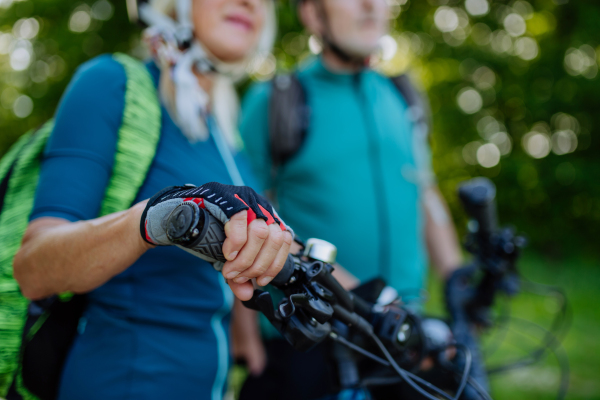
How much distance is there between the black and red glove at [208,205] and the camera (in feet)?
2.93

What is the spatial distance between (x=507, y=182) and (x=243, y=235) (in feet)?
36.9

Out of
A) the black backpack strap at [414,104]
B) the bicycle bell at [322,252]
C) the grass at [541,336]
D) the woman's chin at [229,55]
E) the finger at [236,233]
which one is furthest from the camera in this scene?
the grass at [541,336]

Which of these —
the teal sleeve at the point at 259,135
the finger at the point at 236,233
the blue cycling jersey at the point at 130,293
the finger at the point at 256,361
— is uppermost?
the teal sleeve at the point at 259,135

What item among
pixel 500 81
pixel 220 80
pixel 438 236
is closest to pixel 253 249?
pixel 220 80

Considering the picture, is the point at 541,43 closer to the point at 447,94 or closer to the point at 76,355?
the point at 447,94

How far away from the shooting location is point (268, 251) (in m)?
0.91

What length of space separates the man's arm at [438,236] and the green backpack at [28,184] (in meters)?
1.89

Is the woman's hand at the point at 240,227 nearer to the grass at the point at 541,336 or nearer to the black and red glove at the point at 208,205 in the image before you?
the black and red glove at the point at 208,205

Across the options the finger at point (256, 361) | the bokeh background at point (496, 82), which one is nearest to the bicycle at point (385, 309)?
the finger at point (256, 361)

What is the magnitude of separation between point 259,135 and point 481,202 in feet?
4.02

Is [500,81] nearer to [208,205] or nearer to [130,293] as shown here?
[130,293]

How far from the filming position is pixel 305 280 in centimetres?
108

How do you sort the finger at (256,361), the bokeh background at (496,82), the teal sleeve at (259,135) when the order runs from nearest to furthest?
the finger at (256,361) → the teal sleeve at (259,135) → the bokeh background at (496,82)

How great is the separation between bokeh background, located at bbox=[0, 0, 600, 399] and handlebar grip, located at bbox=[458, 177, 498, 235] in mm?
6293
